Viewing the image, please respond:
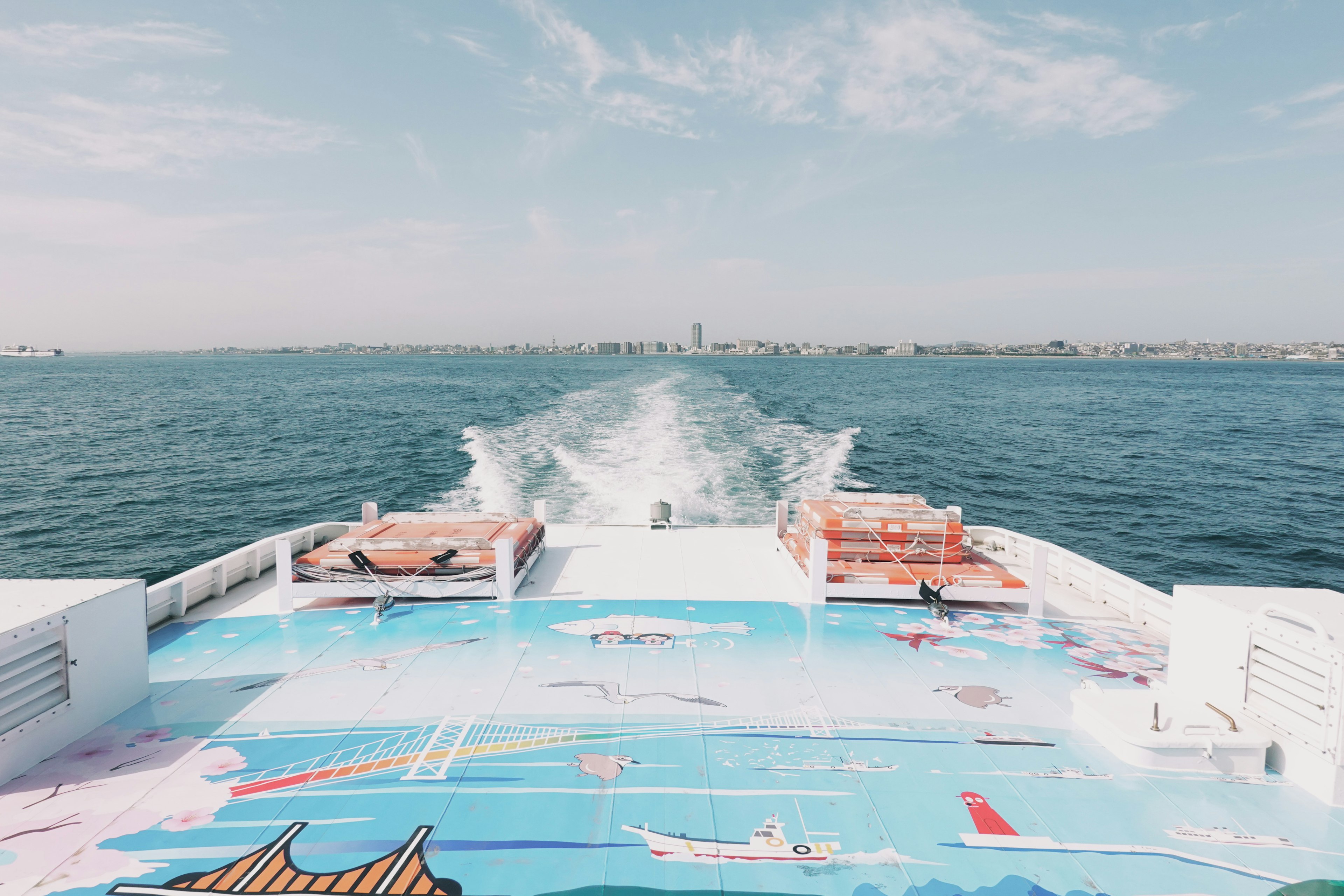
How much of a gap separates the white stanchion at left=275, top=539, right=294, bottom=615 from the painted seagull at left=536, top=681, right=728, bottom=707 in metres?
4.59

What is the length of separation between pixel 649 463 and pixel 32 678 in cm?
1962

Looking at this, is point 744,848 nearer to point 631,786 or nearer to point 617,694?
point 631,786

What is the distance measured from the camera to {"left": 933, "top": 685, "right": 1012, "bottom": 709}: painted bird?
6.34 m

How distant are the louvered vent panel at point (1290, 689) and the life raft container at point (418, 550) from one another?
28.2 feet

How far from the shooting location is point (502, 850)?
13.8 feet

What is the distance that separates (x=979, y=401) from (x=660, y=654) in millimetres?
66963

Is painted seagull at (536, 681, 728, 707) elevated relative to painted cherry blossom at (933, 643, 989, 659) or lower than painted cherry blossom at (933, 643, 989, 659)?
elevated

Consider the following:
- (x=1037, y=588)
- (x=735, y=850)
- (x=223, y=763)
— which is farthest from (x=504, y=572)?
(x=1037, y=588)

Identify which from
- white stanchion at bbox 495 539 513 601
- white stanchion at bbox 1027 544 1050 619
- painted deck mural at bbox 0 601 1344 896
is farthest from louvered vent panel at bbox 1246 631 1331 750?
white stanchion at bbox 495 539 513 601

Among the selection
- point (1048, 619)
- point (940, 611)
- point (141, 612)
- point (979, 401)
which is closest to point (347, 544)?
point (141, 612)

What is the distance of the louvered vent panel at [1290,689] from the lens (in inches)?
188

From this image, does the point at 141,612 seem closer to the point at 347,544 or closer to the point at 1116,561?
the point at 347,544

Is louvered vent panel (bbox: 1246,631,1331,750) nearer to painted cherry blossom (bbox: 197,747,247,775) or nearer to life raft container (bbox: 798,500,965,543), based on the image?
life raft container (bbox: 798,500,965,543)

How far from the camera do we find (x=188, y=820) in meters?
4.46
